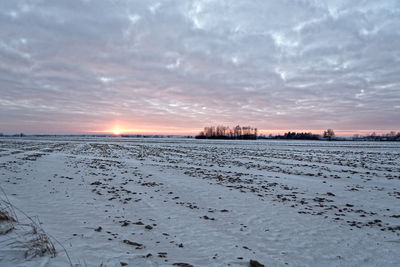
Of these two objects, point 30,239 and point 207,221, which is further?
point 207,221

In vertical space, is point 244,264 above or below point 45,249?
below

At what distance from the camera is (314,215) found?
27.5ft

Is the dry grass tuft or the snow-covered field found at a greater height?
the dry grass tuft

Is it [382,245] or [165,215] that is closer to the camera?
[382,245]

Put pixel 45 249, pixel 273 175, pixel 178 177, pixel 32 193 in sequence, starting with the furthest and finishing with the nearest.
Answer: pixel 273 175, pixel 178 177, pixel 32 193, pixel 45 249

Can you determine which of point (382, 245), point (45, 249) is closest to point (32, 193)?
point (45, 249)

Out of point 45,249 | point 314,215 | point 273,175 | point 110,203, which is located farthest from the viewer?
point 273,175

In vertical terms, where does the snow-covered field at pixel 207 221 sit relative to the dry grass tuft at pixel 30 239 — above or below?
below

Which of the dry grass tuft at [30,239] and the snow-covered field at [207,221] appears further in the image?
the snow-covered field at [207,221]

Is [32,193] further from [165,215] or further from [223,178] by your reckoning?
[223,178]

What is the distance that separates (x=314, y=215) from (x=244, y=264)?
4703 millimetres

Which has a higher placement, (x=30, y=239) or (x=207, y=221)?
(x=30, y=239)

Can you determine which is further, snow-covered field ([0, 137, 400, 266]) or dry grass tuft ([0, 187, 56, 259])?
snow-covered field ([0, 137, 400, 266])

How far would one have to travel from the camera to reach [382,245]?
606 cm
